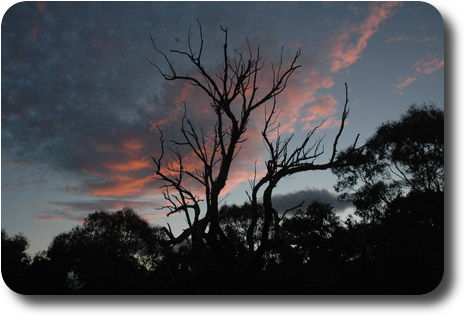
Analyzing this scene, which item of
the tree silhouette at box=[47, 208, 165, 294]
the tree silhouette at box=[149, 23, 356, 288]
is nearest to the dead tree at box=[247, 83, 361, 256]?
the tree silhouette at box=[149, 23, 356, 288]

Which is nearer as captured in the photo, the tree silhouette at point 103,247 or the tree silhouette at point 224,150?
the tree silhouette at point 224,150

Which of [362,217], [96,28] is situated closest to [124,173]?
[96,28]

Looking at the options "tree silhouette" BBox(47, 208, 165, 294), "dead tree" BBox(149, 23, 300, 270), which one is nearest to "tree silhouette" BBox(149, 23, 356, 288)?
"dead tree" BBox(149, 23, 300, 270)

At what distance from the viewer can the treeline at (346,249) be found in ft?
12.9

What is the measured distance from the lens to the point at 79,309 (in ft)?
10.9

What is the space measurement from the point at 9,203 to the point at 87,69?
8.18 feet

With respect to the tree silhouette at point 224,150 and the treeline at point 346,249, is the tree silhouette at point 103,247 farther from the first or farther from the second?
the tree silhouette at point 224,150

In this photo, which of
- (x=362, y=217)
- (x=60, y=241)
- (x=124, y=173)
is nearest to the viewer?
(x=124, y=173)

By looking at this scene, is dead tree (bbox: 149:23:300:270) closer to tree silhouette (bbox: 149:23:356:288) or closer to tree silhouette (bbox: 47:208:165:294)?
tree silhouette (bbox: 149:23:356:288)

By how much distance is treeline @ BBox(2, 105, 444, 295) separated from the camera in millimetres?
3932

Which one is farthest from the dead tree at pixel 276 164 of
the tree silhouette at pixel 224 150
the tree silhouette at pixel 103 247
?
the tree silhouette at pixel 103 247

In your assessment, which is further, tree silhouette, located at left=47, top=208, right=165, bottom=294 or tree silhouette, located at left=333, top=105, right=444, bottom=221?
tree silhouette, located at left=47, top=208, right=165, bottom=294

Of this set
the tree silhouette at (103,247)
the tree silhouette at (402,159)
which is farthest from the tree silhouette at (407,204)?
the tree silhouette at (103,247)

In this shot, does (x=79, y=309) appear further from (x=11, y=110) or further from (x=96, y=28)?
(x=96, y=28)
